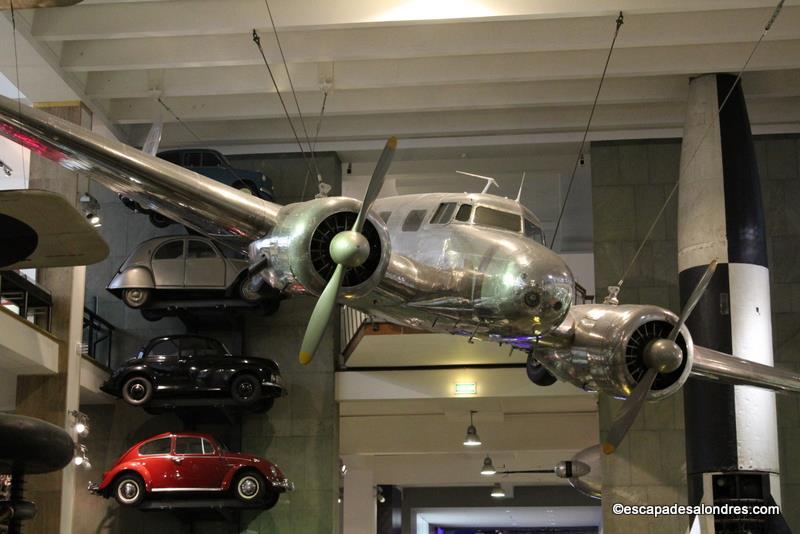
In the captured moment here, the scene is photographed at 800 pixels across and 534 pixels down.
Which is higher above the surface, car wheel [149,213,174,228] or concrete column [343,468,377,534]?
car wheel [149,213,174,228]

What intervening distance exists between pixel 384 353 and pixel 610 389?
258 inches

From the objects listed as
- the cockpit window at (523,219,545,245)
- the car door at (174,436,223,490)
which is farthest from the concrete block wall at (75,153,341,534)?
the cockpit window at (523,219,545,245)

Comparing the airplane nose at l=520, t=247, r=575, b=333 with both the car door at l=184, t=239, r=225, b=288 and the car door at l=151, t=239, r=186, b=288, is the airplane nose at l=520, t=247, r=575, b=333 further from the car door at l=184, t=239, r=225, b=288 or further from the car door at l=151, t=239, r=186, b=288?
the car door at l=151, t=239, r=186, b=288

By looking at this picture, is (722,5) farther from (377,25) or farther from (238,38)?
(238,38)

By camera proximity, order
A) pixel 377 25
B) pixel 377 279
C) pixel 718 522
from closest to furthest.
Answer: pixel 377 279
pixel 718 522
pixel 377 25

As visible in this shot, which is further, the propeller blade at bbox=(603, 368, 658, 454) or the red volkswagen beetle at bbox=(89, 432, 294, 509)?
the red volkswagen beetle at bbox=(89, 432, 294, 509)

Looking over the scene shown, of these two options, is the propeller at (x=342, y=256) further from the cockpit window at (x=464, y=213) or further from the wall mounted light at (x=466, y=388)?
the wall mounted light at (x=466, y=388)

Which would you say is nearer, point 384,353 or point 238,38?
point 238,38

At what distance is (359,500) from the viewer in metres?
27.6

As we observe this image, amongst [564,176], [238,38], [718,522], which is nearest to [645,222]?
[564,176]

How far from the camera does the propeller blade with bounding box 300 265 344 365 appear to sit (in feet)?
31.9

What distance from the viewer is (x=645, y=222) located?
19297mm

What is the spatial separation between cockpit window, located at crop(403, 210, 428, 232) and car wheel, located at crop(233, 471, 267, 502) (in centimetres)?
670

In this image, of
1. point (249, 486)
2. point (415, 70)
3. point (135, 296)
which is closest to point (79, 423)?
point (135, 296)
